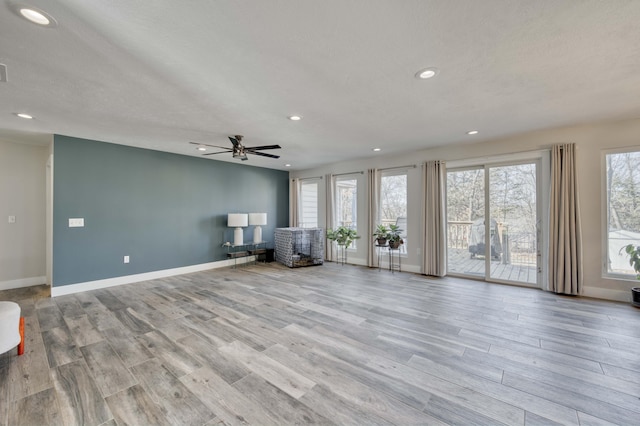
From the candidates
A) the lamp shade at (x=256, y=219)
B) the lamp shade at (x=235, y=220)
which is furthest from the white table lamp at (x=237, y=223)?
the lamp shade at (x=256, y=219)

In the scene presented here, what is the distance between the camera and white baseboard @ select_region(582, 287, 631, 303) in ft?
12.4

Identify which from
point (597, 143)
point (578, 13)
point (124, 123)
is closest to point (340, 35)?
point (578, 13)

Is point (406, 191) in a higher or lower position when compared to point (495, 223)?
higher

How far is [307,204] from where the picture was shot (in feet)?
25.7

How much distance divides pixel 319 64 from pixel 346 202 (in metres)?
4.86

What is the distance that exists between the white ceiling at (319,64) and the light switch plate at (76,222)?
1.46m

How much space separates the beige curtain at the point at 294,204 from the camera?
25.6 ft

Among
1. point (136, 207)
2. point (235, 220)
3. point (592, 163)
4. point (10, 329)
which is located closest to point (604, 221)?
point (592, 163)

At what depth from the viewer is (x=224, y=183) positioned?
6555mm

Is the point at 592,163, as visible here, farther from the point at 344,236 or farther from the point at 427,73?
the point at 344,236

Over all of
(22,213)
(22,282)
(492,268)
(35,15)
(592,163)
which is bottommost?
(22,282)

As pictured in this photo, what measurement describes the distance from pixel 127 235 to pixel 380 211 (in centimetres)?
537

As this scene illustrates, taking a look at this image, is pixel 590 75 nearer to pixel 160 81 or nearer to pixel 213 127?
pixel 160 81

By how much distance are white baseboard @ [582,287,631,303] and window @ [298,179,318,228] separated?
579 centimetres
